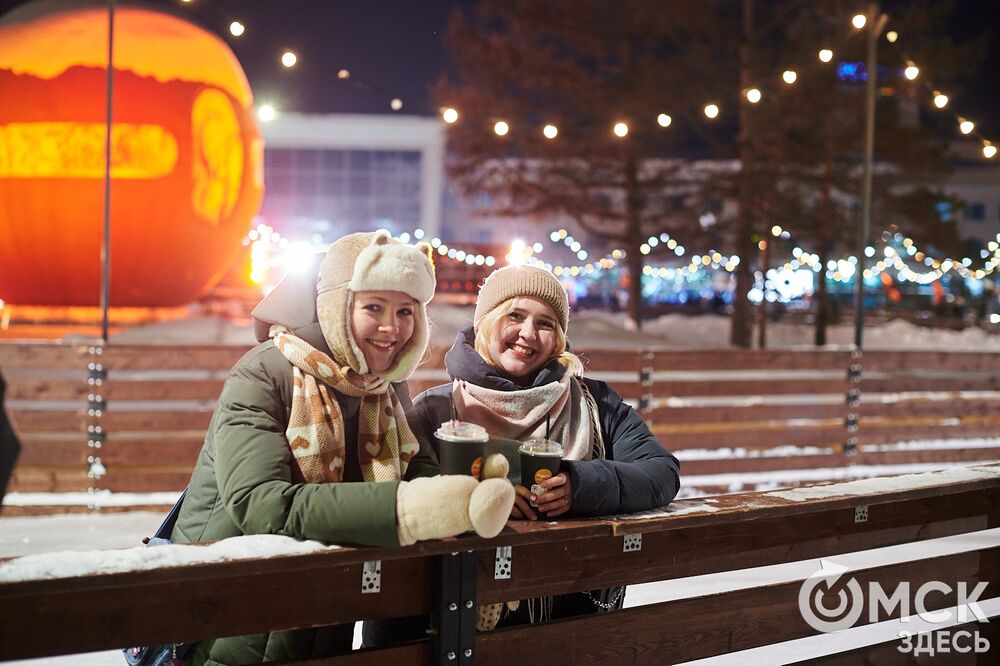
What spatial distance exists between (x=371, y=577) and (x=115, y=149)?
957cm

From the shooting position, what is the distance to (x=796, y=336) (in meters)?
20.9

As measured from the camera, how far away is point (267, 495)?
186cm

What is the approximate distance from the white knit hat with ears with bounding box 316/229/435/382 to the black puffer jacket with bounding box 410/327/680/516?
38cm

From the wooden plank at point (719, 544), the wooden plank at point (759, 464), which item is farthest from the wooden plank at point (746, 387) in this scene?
the wooden plank at point (719, 544)

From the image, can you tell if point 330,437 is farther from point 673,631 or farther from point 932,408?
point 932,408

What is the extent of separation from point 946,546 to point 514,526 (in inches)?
195

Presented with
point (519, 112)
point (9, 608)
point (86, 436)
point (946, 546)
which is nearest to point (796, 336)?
point (519, 112)

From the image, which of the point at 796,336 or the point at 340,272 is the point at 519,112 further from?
the point at 340,272

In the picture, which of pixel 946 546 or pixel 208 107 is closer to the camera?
pixel 946 546

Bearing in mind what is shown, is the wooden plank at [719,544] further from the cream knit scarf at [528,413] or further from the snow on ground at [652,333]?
the snow on ground at [652,333]

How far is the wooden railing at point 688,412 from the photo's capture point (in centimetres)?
625

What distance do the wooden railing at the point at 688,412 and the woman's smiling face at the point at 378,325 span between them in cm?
453

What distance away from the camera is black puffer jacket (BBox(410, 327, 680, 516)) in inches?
89.7

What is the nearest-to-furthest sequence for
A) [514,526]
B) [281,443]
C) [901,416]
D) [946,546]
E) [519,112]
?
[281,443], [514,526], [946,546], [901,416], [519,112]
